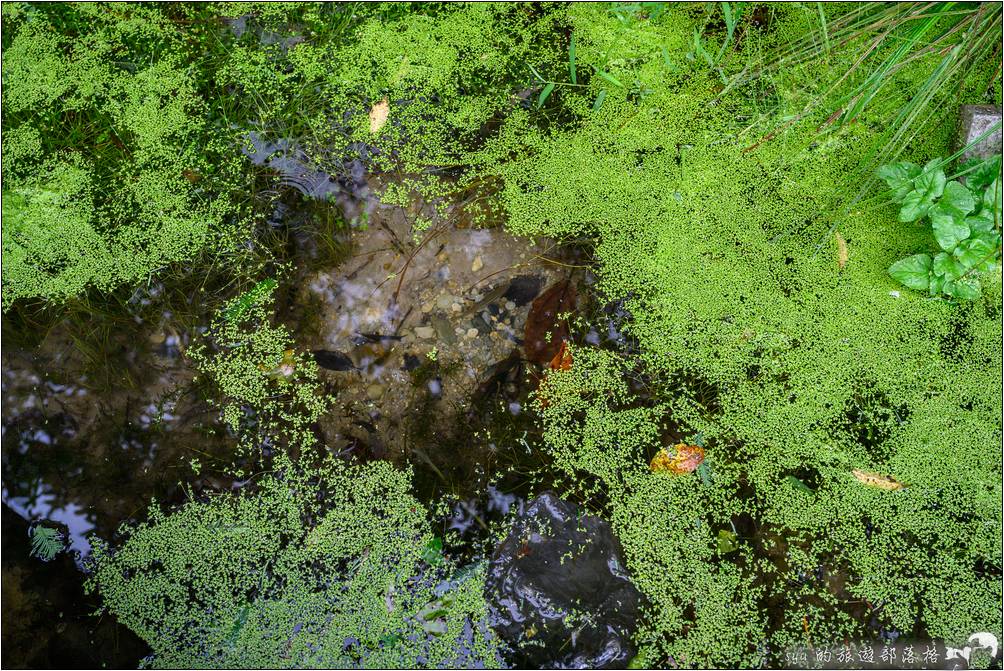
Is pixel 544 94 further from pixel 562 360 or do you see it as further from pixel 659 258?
pixel 562 360

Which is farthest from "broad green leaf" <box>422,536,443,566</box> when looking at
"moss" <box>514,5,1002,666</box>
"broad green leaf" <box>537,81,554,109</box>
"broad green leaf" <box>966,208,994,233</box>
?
"broad green leaf" <box>966,208,994,233</box>

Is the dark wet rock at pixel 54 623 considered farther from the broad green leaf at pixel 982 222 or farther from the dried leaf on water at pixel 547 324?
the broad green leaf at pixel 982 222

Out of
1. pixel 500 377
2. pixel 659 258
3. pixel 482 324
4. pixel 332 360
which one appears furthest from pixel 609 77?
pixel 332 360

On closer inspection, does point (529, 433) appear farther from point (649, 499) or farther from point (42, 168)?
point (42, 168)

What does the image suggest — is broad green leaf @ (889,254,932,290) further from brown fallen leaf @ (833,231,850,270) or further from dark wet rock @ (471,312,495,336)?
dark wet rock @ (471,312,495,336)

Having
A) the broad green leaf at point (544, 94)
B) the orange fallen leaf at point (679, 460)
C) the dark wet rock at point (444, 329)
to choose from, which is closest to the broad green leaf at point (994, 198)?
the orange fallen leaf at point (679, 460)

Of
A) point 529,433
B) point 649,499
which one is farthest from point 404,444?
→ point 649,499

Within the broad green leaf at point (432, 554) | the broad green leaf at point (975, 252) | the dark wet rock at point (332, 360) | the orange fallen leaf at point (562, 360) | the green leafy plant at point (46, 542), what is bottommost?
the broad green leaf at point (432, 554)
